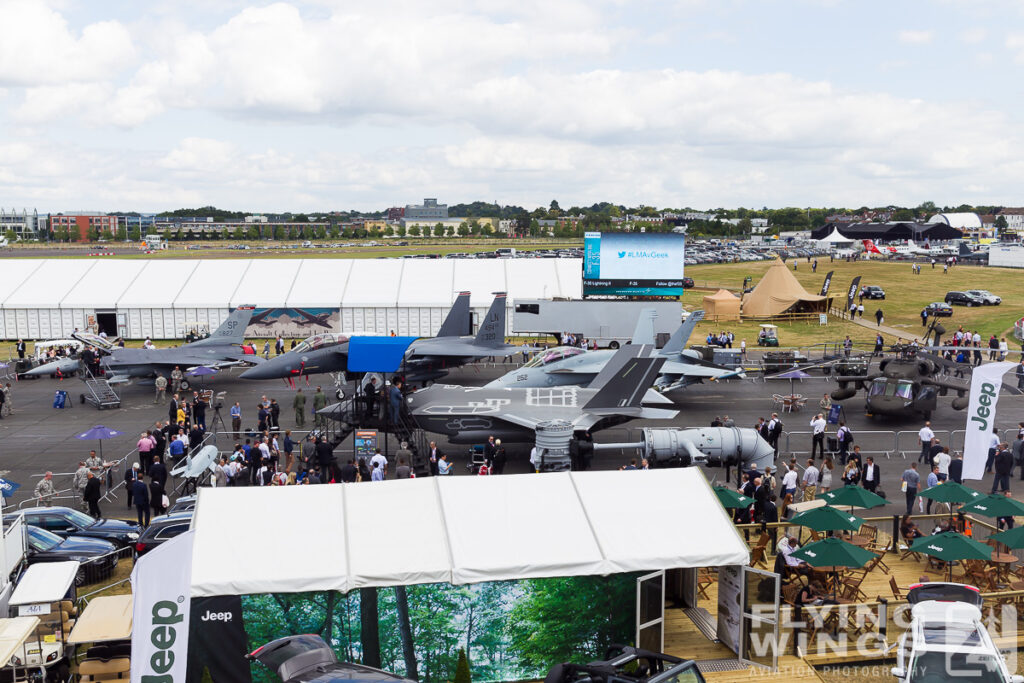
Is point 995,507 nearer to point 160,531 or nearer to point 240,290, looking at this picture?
point 160,531

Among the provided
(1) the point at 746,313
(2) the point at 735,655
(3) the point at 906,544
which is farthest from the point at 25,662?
(1) the point at 746,313

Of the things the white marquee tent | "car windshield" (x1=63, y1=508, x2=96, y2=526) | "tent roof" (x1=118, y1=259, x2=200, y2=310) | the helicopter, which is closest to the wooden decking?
"car windshield" (x1=63, y1=508, x2=96, y2=526)

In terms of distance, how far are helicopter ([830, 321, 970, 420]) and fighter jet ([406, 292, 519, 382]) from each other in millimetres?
12849

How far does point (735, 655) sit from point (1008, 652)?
12.3ft

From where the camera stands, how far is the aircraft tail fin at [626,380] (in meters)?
21.1

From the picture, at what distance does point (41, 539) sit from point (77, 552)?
84 centimetres

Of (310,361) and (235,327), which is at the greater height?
(235,327)

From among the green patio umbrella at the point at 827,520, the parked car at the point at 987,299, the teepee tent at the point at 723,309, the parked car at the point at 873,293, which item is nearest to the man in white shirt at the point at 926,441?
the green patio umbrella at the point at 827,520

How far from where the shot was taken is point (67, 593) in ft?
41.3

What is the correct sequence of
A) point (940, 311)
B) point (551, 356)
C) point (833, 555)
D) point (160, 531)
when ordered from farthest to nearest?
point (940, 311)
point (551, 356)
point (160, 531)
point (833, 555)

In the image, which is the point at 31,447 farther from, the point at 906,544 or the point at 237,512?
the point at 906,544

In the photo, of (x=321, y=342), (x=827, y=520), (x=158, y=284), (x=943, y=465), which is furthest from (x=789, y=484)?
(x=158, y=284)

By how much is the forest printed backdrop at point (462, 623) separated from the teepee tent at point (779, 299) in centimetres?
4163

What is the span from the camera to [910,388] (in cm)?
2567
